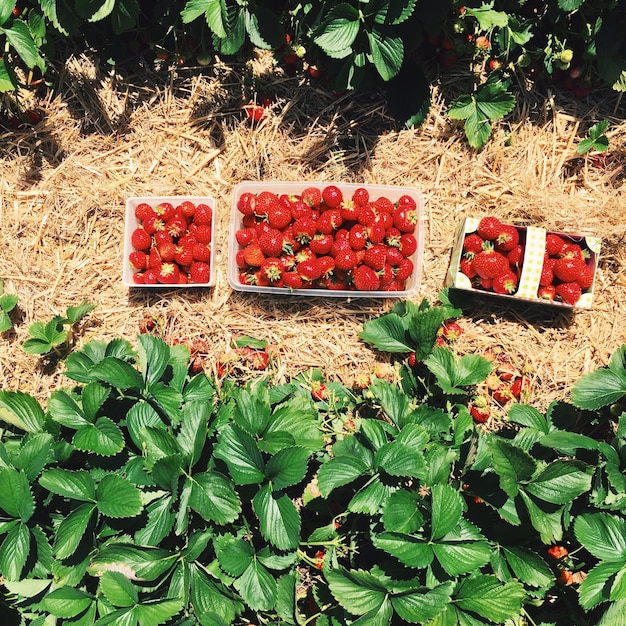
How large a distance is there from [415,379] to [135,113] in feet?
4.32

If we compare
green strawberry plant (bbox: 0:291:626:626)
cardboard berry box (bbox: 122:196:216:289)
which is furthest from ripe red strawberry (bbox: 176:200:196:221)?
green strawberry plant (bbox: 0:291:626:626)

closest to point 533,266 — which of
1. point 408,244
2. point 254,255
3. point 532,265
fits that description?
point 532,265

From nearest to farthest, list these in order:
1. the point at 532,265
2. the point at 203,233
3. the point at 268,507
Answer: the point at 268,507, the point at 532,265, the point at 203,233

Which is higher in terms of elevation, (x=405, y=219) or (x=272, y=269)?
(x=405, y=219)

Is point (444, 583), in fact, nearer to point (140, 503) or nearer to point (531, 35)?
point (140, 503)

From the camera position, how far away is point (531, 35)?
1839 mm

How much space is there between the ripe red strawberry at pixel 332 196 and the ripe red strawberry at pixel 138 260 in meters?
0.62

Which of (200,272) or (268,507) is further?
(200,272)

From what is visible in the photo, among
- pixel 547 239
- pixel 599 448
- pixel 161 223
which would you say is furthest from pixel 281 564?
pixel 547 239

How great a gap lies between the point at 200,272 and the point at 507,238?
98cm


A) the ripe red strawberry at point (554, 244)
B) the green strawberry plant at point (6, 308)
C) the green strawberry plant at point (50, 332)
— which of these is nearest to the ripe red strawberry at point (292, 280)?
the green strawberry plant at point (50, 332)

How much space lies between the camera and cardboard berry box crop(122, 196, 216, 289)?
1887 mm

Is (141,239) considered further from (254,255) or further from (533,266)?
(533,266)

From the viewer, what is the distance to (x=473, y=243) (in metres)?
1.84
